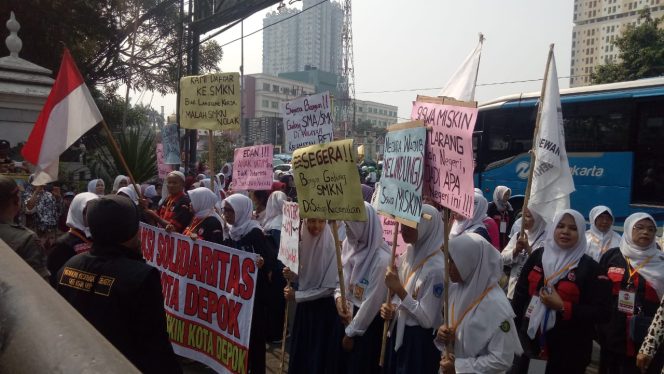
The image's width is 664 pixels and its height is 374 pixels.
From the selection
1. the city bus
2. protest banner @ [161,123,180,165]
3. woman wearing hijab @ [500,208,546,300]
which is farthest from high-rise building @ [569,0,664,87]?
woman wearing hijab @ [500,208,546,300]

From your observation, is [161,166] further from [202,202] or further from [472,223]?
[472,223]

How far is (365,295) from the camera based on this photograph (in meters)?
3.50

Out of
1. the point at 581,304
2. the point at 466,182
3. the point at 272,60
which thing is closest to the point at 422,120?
the point at 466,182

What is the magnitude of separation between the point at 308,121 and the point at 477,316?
9.02 ft

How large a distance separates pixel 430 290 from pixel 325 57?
4669 inches

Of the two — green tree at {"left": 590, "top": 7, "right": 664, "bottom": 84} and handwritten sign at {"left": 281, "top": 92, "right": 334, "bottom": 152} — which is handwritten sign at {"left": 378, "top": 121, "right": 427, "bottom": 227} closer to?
handwritten sign at {"left": 281, "top": 92, "right": 334, "bottom": 152}

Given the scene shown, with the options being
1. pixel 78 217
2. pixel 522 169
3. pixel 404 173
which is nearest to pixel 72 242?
pixel 78 217

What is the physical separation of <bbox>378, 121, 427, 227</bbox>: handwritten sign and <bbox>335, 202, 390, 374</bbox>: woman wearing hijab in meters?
0.35

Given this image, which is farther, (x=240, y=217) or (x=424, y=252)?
(x=240, y=217)

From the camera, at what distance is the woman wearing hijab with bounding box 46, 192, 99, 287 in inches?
147

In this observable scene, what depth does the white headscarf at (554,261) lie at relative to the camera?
3496mm

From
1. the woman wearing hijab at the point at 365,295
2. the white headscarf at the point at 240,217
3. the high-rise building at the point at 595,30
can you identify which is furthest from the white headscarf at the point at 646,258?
the high-rise building at the point at 595,30

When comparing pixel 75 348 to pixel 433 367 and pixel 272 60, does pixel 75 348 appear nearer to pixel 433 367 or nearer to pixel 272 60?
pixel 433 367

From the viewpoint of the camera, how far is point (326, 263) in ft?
12.9
